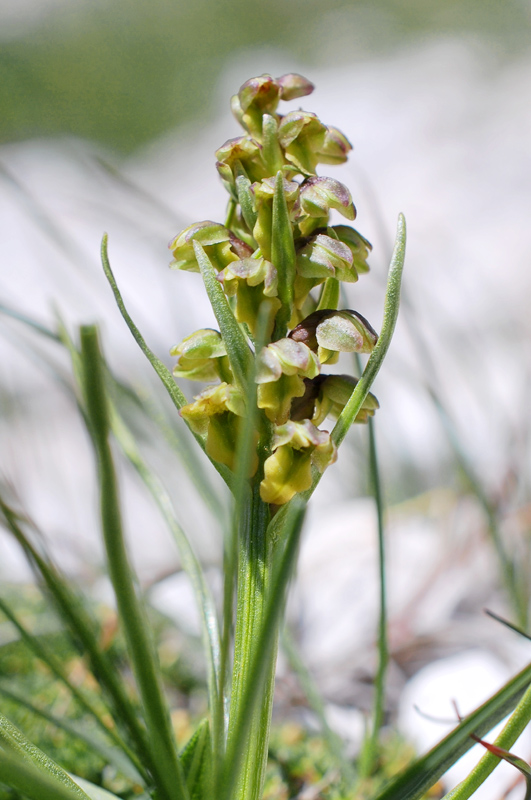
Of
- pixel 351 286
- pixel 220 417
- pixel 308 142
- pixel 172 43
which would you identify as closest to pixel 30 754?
pixel 220 417

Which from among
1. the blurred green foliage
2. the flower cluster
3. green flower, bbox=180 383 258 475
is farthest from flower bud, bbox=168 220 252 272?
the blurred green foliage

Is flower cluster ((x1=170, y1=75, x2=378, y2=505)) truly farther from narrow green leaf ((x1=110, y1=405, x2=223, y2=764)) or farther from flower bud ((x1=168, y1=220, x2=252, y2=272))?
narrow green leaf ((x1=110, y1=405, x2=223, y2=764))

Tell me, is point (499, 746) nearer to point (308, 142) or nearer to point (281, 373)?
point (281, 373)

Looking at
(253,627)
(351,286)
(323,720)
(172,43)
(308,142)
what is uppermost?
(172,43)

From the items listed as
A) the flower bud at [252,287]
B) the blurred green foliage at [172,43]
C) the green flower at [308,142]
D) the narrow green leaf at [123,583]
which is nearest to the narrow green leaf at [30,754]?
the narrow green leaf at [123,583]

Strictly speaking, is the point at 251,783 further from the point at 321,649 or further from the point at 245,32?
the point at 245,32

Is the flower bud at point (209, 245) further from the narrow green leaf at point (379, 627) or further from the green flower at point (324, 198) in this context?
the narrow green leaf at point (379, 627)

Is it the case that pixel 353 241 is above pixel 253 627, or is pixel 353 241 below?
above

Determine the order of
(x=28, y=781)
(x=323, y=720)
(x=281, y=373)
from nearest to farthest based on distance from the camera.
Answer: (x=28, y=781) < (x=281, y=373) < (x=323, y=720)

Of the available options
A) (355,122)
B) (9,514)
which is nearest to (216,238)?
(9,514)
